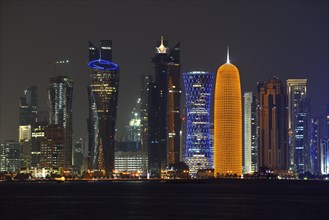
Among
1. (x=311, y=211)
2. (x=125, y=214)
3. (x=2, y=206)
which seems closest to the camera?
(x=125, y=214)

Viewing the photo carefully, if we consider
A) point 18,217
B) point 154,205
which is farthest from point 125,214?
point 154,205

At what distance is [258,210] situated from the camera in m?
150

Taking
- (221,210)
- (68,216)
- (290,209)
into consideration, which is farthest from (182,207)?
(68,216)

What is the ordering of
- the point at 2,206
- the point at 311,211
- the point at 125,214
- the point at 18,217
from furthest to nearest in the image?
the point at 2,206 < the point at 311,211 < the point at 125,214 < the point at 18,217

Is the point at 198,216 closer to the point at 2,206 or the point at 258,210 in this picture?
the point at 258,210

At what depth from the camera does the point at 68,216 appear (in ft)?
433

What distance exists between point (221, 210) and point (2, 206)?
42347 mm

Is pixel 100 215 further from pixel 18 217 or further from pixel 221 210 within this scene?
pixel 221 210

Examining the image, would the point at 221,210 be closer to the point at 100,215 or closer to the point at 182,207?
the point at 182,207

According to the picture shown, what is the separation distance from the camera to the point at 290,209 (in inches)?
6004

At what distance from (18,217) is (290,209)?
5240 cm

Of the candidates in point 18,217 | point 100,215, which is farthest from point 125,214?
point 18,217

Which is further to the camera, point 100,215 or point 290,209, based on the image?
point 290,209

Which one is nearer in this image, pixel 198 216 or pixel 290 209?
pixel 198 216
